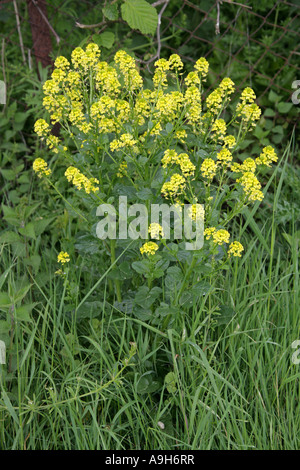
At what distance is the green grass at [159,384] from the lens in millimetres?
1846

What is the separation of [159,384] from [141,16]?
1.68 m

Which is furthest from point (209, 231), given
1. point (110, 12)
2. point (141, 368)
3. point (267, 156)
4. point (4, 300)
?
point (110, 12)

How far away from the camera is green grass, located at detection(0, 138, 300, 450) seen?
1.85 meters

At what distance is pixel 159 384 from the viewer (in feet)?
6.49

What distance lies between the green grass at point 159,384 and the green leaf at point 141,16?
1290 mm

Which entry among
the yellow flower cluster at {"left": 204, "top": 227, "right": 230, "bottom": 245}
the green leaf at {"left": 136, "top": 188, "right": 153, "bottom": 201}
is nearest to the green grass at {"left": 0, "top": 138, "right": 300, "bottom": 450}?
the yellow flower cluster at {"left": 204, "top": 227, "right": 230, "bottom": 245}

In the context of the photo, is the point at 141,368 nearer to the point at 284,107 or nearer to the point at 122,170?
the point at 122,170

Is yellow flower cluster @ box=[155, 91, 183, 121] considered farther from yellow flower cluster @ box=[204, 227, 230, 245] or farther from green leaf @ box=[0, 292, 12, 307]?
green leaf @ box=[0, 292, 12, 307]

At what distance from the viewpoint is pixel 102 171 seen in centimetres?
201

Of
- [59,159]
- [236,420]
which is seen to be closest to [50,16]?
[59,159]

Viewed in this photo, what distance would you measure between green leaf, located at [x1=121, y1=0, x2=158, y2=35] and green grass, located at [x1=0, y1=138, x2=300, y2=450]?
4.23 ft

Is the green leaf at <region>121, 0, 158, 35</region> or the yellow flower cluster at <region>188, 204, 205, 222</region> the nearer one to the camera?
the yellow flower cluster at <region>188, 204, 205, 222</region>

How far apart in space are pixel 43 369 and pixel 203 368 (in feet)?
2.08

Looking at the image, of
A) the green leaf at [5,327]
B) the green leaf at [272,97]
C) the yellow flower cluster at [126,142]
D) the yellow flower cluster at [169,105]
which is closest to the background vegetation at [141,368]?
the green leaf at [5,327]
